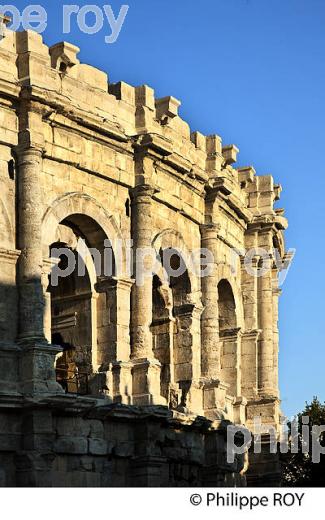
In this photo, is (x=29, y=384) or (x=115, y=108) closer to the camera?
(x=29, y=384)

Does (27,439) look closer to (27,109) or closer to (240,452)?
(27,109)

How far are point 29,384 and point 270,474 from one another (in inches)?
391

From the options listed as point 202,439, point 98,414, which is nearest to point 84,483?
point 98,414

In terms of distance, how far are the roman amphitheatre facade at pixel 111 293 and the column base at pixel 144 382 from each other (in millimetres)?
27

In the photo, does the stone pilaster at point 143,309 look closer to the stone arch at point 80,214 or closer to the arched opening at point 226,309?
the stone arch at point 80,214

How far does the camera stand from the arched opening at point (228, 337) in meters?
31.6

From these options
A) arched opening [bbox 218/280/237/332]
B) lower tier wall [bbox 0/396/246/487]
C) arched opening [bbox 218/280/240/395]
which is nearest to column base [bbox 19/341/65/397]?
lower tier wall [bbox 0/396/246/487]

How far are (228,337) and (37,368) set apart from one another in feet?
30.3

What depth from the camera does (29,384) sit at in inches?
918

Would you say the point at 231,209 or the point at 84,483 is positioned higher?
the point at 231,209

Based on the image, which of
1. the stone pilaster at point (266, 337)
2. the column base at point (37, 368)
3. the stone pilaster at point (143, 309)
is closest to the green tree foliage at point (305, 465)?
Result: the stone pilaster at point (266, 337)

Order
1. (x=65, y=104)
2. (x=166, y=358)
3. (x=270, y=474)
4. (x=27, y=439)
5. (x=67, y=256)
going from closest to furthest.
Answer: (x=27, y=439) → (x=65, y=104) → (x=67, y=256) → (x=166, y=358) → (x=270, y=474)

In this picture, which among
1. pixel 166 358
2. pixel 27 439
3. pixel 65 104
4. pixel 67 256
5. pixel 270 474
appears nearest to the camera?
pixel 27 439

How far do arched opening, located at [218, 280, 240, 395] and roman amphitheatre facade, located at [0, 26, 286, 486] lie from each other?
0.04 metres
